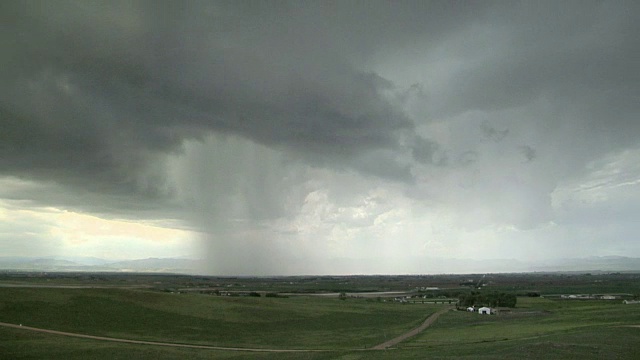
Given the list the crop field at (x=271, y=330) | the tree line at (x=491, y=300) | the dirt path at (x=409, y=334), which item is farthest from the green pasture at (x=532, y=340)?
the tree line at (x=491, y=300)

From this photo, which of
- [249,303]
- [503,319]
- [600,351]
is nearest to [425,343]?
[600,351]

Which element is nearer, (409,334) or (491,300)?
(409,334)

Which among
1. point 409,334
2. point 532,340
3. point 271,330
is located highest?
point 532,340

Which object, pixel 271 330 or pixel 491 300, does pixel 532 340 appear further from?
pixel 491 300

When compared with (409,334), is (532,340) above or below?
above

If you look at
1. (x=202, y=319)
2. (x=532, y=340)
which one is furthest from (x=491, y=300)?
(x=202, y=319)

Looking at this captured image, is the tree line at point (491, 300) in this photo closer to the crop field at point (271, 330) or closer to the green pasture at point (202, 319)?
the crop field at point (271, 330)

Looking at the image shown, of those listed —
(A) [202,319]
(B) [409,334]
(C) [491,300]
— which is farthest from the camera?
(C) [491,300]

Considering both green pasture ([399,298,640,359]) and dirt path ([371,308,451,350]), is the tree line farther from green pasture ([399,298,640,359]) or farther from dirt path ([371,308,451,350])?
green pasture ([399,298,640,359])

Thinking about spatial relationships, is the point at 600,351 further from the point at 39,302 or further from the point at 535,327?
the point at 39,302

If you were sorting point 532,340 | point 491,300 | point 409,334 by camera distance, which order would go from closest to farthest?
point 532,340 < point 409,334 < point 491,300
